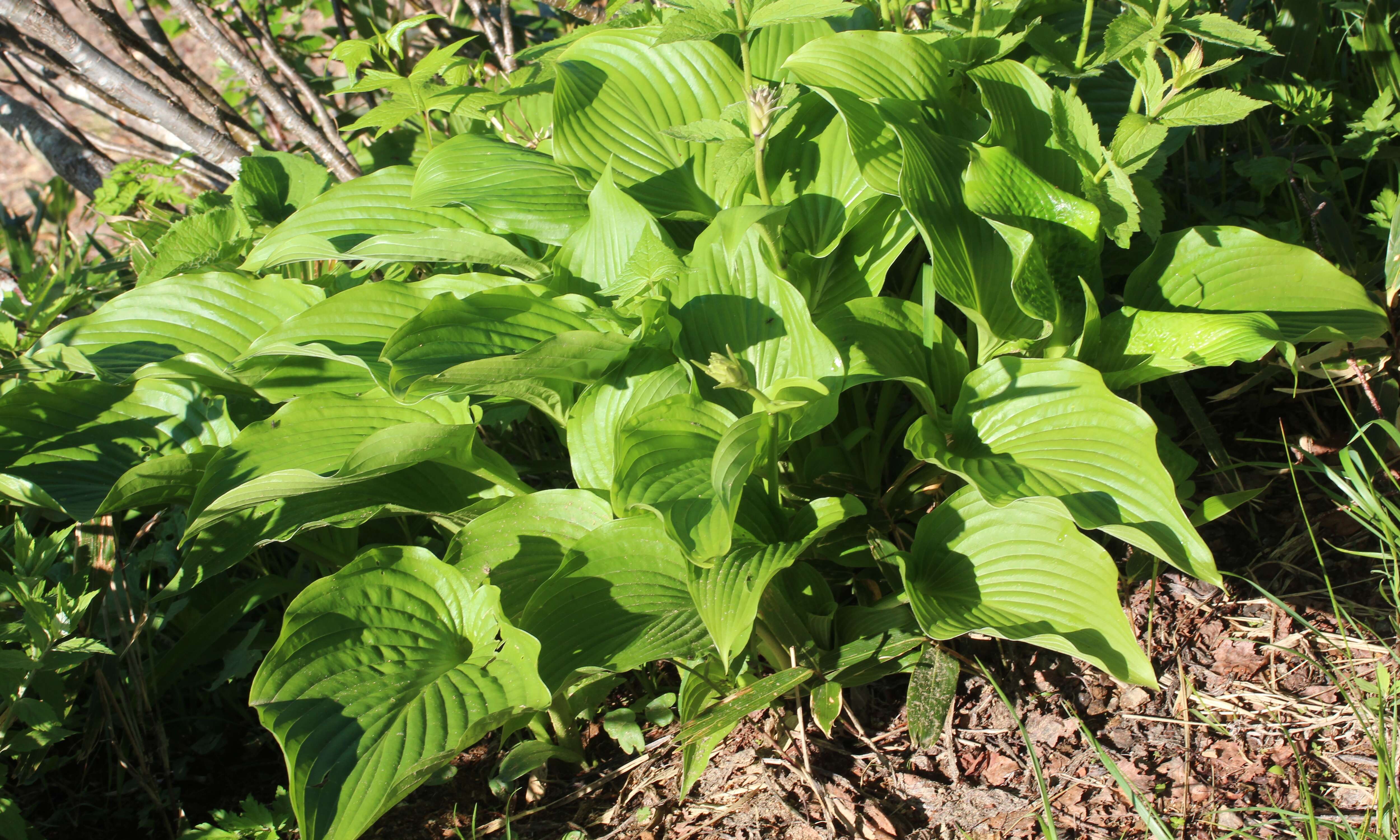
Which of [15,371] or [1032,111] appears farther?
[15,371]

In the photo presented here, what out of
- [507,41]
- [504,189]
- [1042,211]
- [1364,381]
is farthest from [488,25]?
[1364,381]

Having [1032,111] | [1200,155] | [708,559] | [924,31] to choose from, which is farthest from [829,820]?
[1200,155]

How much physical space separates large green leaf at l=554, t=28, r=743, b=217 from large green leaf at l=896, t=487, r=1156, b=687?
80 cm

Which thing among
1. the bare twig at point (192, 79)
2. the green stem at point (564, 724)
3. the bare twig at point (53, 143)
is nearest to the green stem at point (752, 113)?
the green stem at point (564, 724)

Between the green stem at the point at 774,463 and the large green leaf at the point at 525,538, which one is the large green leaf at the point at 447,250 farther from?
the green stem at the point at 774,463

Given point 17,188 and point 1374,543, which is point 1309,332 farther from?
point 17,188

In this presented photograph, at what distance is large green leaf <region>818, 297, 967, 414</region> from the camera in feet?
5.26

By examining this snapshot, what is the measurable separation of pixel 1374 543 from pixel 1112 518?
76 centimetres

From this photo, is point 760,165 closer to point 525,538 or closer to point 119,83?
point 525,538

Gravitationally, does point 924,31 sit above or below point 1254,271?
above

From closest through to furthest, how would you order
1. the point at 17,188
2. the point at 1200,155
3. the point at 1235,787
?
1. the point at 1235,787
2. the point at 1200,155
3. the point at 17,188

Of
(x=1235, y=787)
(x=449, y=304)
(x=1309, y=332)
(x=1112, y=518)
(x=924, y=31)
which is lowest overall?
(x=1235, y=787)

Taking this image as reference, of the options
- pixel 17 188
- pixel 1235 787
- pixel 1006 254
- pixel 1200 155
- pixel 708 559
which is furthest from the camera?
pixel 17 188

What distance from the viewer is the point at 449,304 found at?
1.61 m
